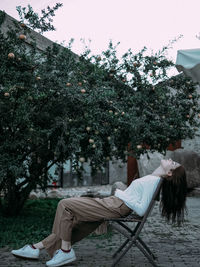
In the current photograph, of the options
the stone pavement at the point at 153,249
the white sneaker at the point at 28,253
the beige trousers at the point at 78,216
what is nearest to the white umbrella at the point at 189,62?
the beige trousers at the point at 78,216

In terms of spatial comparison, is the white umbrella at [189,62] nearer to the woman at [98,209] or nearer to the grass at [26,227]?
the woman at [98,209]

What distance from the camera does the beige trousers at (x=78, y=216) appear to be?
3473 millimetres

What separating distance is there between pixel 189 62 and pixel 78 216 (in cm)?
253

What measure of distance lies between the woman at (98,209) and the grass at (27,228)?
1.00m

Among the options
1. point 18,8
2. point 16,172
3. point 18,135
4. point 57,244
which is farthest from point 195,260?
point 18,8

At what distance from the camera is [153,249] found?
4.36 meters

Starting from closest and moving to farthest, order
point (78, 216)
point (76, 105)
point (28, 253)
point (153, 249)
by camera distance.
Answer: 1. point (78, 216)
2. point (28, 253)
3. point (153, 249)
4. point (76, 105)

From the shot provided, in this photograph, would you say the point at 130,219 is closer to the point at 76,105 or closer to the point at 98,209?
the point at 98,209

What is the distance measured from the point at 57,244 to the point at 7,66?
7.30 ft

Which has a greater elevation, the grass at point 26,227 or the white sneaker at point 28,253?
the white sneaker at point 28,253

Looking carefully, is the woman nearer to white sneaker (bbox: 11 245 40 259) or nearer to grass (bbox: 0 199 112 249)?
white sneaker (bbox: 11 245 40 259)

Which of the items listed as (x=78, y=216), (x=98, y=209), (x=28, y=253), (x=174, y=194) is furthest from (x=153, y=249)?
(x=28, y=253)

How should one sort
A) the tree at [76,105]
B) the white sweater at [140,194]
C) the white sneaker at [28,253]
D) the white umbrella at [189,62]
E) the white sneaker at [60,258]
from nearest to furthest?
1. the white sneaker at [60,258]
2. the white sweater at [140,194]
3. the white sneaker at [28,253]
4. the tree at [76,105]
5. the white umbrella at [189,62]

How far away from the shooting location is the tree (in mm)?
4212
